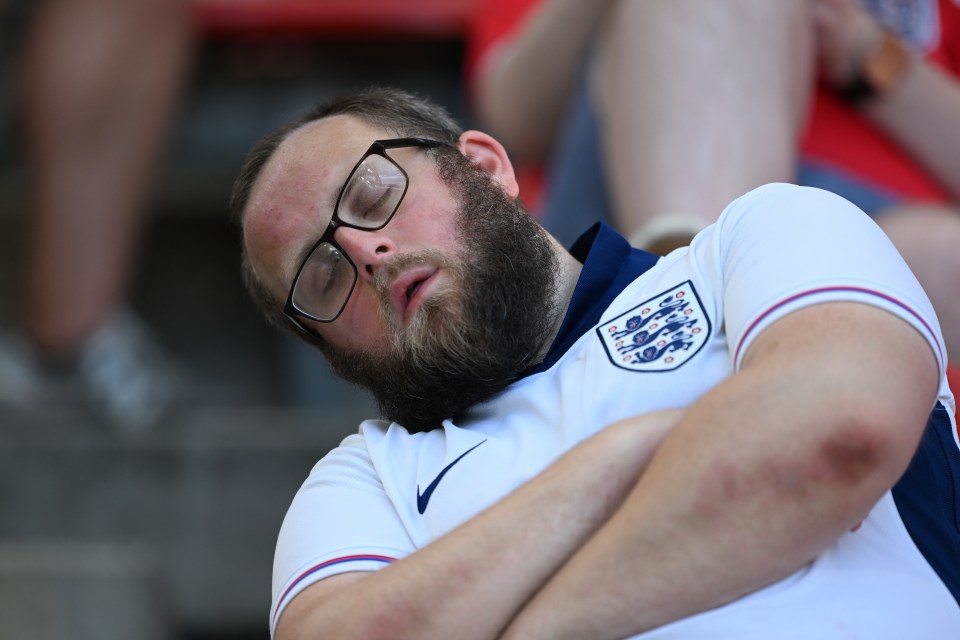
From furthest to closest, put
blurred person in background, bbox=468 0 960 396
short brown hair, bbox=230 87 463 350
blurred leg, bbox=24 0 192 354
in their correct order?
1. blurred leg, bbox=24 0 192 354
2. blurred person in background, bbox=468 0 960 396
3. short brown hair, bbox=230 87 463 350

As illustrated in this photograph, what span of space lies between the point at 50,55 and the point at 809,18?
1718mm

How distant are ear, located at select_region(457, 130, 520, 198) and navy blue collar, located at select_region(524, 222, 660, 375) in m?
0.12

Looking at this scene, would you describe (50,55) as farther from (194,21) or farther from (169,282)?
(169,282)

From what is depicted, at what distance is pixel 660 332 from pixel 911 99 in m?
1.06

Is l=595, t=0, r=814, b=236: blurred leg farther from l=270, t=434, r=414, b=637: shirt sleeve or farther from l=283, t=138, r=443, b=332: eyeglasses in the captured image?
l=270, t=434, r=414, b=637: shirt sleeve

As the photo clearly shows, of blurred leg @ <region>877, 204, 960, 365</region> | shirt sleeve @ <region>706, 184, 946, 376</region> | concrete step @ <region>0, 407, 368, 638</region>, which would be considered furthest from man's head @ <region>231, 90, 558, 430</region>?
concrete step @ <region>0, 407, 368, 638</region>

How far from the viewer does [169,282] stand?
3.54 m

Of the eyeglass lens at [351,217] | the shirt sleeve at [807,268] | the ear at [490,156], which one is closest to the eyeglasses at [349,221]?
the eyeglass lens at [351,217]

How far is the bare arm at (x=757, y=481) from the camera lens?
0.89m

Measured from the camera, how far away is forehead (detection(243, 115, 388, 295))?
4.13 feet

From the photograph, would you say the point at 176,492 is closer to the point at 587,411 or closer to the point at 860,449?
the point at 587,411

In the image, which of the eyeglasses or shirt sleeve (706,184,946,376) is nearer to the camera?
shirt sleeve (706,184,946,376)

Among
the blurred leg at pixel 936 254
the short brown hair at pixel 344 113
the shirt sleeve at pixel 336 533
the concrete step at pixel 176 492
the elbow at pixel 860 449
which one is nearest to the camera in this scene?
the elbow at pixel 860 449

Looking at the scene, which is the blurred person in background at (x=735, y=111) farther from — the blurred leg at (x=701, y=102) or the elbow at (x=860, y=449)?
the elbow at (x=860, y=449)
